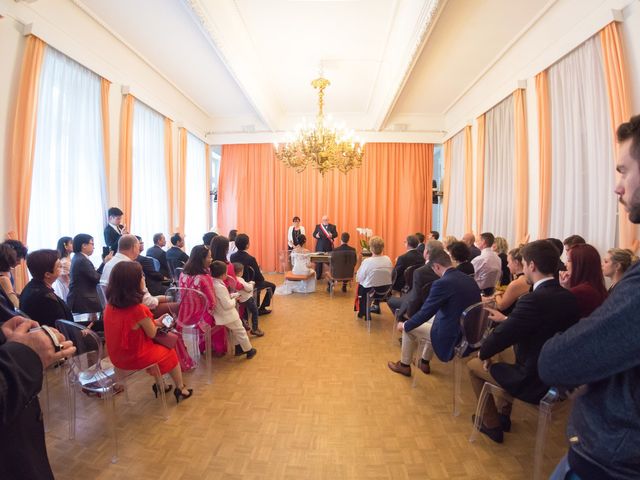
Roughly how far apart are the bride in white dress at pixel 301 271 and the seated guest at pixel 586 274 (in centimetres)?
408

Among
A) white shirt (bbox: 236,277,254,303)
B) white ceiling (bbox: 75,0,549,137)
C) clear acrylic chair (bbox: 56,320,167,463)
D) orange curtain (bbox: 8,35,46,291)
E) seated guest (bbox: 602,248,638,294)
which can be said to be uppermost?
white ceiling (bbox: 75,0,549,137)

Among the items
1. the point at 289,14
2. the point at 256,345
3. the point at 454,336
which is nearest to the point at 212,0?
the point at 289,14

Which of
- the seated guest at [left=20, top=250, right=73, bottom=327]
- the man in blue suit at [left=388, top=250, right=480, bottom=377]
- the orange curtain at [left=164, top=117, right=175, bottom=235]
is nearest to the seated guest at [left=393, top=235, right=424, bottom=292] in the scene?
the man in blue suit at [left=388, top=250, right=480, bottom=377]

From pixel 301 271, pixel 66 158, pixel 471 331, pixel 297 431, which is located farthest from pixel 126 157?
pixel 471 331

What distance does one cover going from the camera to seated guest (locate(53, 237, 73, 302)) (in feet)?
10.6

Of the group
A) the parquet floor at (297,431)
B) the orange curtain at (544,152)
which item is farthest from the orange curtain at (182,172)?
the orange curtain at (544,152)

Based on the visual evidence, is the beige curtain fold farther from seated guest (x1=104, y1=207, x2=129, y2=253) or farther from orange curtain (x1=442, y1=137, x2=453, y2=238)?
seated guest (x1=104, y1=207, x2=129, y2=253)

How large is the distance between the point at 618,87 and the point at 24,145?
19.9ft

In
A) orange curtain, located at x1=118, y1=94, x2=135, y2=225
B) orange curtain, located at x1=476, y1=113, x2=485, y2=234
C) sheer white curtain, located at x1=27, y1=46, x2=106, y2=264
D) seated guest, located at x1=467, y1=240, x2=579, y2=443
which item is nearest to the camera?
seated guest, located at x1=467, y1=240, x2=579, y2=443

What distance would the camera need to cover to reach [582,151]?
11.5ft

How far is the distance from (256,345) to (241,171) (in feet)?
19.5

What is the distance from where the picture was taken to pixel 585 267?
2244 mm

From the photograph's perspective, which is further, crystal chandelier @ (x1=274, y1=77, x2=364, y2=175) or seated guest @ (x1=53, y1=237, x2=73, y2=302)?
crystal chandelier @ (x1=274, y1=77, x2=364, y2=175)

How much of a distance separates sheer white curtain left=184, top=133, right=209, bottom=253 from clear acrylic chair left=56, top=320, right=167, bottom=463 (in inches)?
208
